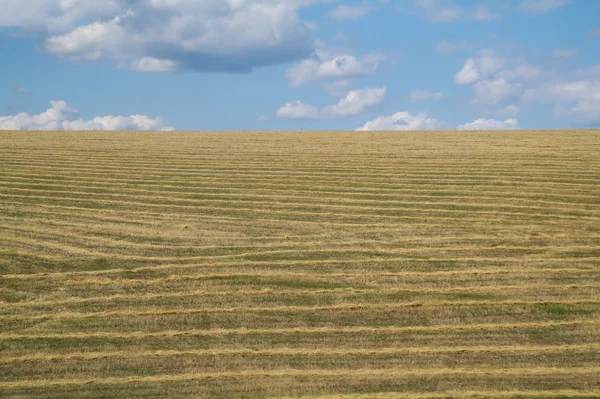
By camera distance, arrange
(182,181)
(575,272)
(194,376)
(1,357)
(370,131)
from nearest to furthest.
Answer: (194,376), (1,357), (575,272), (182,181), (370,131)

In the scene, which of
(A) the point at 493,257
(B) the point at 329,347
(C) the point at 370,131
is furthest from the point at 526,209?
(C) the point at 370,131

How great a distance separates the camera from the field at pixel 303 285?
36.2 feet

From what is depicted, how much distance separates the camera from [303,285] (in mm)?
14414

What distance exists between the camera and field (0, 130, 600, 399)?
11.0 metres

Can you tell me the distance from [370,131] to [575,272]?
110 ft

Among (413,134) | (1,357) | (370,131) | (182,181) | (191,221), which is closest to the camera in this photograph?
(1,357)

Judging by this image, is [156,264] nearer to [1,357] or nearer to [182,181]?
[1,357]

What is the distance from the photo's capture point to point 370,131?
4812 centimetres

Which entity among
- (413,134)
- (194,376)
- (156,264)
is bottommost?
(194,376)

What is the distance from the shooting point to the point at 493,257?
1605 cm

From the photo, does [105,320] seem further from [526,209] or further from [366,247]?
[526,209]

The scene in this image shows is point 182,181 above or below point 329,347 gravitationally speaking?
above

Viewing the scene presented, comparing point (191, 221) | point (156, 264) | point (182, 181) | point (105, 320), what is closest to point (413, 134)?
point (182, 181)

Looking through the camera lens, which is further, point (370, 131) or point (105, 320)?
point (370, 131)
